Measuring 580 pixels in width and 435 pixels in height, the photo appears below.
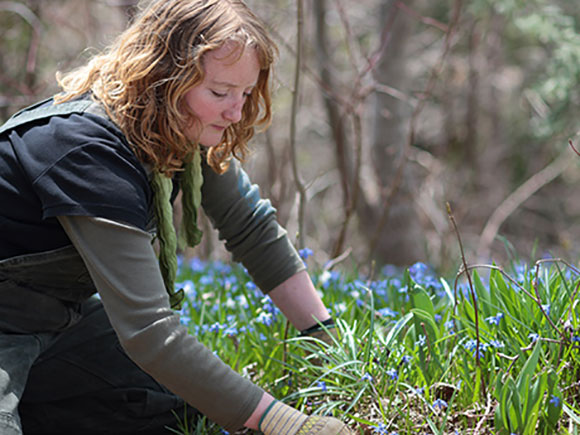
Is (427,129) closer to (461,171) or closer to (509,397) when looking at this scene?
(461,171)

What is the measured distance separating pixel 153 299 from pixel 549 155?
24.4 feet

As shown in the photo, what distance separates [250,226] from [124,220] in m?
0.70

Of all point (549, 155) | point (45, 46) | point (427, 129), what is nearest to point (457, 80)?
point (427, 129)

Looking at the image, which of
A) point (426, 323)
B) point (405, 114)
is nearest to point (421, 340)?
point (426, 323)

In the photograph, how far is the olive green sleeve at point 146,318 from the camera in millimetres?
1616

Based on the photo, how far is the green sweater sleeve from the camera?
2244mm

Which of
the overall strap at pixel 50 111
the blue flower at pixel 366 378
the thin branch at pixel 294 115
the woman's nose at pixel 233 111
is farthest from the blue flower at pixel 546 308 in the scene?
the overall strap at pixel 50 111

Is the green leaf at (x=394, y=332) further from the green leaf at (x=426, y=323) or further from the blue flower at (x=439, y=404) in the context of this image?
the blue flower at (x=439, y=404)

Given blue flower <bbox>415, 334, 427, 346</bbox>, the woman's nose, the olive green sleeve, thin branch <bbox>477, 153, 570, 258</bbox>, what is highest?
the woman's nose

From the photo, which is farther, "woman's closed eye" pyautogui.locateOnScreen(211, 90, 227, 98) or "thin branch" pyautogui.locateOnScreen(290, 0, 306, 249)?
"thin branch" pyautogui.locateOnScreen(290, 0, 306, 249)

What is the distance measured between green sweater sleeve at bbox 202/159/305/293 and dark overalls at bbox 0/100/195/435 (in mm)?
508

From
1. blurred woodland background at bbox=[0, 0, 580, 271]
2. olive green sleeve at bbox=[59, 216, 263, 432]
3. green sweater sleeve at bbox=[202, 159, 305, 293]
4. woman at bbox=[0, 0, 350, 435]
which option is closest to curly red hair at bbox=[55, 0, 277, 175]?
woman at bbox=[0, 0, 350, 435]

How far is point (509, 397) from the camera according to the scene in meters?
1.62

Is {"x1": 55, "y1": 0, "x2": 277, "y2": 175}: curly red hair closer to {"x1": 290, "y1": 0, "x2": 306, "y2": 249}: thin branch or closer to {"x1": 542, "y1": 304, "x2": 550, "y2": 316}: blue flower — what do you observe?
{"x1": 542, "y1": 304, "x2": 550, "y2": 316}: blue flower
